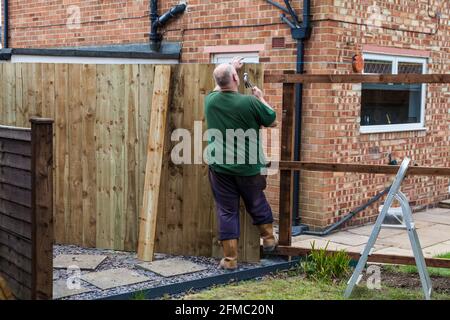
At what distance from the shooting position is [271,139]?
891 centimetres

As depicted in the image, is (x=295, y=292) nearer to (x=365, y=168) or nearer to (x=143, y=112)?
(x=365, y=168)

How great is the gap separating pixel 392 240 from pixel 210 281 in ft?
10.1

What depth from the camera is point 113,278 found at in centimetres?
604

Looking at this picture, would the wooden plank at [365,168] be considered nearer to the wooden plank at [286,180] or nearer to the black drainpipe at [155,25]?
the wooden plank at [286,180]

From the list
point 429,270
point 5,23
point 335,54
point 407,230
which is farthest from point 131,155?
point 5,23

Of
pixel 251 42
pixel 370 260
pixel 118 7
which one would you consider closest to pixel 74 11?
pixel 118 7

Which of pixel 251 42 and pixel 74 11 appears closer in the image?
pixel 251 42

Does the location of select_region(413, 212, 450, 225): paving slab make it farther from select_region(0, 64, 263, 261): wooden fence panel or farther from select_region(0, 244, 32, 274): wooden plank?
select_region(0, 244, 32, 274): wooden plank

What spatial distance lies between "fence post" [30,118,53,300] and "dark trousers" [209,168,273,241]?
2.02 meters

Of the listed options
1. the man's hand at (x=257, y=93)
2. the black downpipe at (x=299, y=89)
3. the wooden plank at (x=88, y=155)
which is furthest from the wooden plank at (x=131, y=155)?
the black downpipe at (x=299, y=89)

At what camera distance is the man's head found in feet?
20.1

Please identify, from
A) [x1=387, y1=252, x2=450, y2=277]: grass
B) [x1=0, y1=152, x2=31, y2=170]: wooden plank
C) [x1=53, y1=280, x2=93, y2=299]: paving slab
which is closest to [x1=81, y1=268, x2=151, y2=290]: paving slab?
[x1=53, y1=280, x2=93, y2=299]: paving slab
